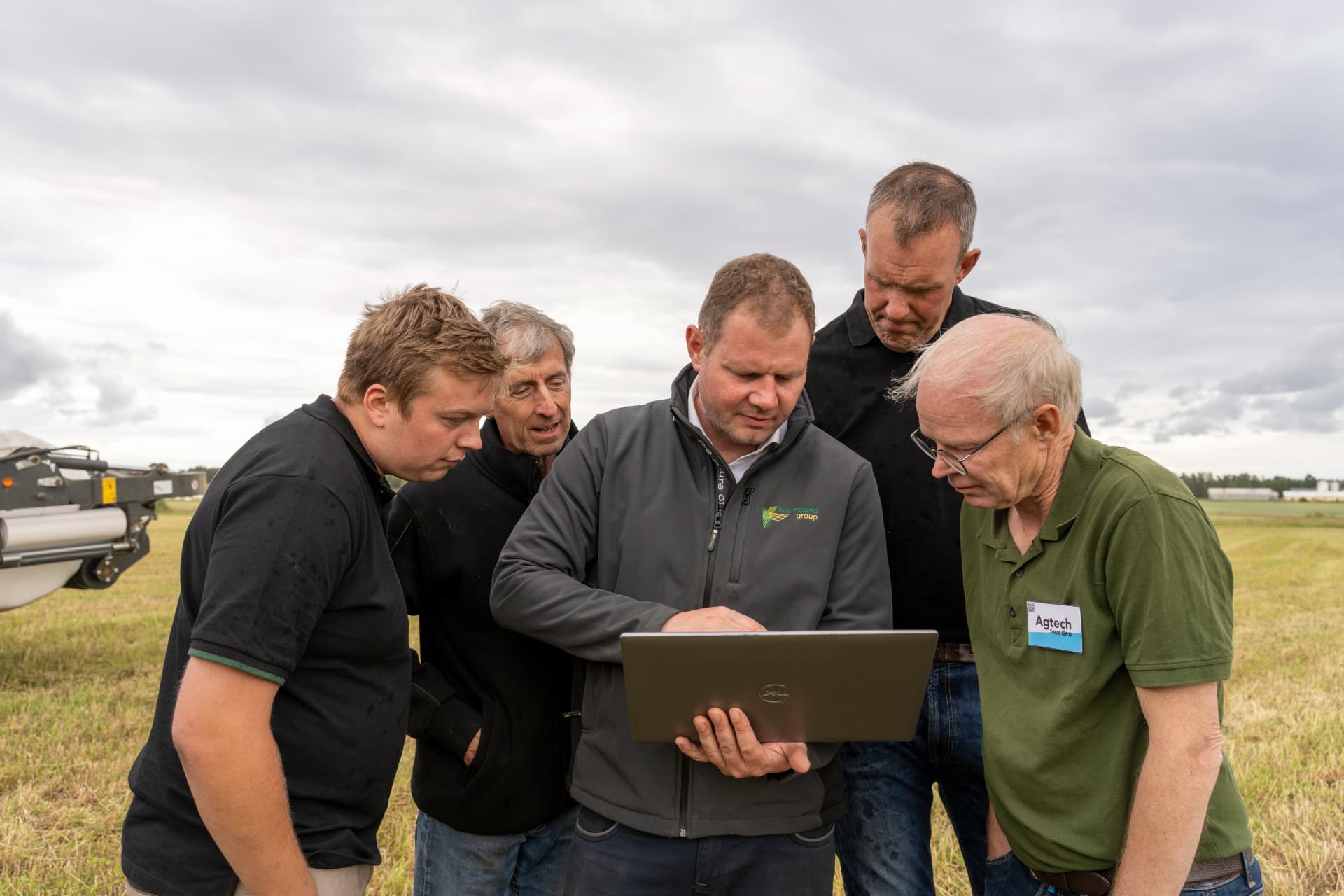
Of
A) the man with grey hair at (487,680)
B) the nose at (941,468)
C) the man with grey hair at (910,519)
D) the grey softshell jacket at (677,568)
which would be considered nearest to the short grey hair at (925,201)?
the man with grey hair at (910,519)

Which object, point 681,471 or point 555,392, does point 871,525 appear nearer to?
point 681,471

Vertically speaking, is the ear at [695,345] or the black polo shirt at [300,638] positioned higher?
the ear at [695,345]

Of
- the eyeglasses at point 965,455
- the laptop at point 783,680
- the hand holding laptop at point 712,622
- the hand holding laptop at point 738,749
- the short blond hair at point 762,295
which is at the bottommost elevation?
the hand holding laptop at point 738,749

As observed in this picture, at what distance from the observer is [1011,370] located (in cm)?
244

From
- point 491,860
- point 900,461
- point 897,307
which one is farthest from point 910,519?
point 491,860

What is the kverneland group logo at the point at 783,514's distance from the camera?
282 centimetres

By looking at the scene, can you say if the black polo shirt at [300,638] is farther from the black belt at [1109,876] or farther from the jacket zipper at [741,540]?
the black belt at [1109,876]

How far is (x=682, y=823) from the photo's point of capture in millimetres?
2660

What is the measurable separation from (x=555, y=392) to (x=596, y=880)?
5.22 feet

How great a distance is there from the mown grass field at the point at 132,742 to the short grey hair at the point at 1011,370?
133 inches

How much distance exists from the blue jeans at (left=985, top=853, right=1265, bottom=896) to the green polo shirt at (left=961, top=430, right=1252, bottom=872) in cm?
7

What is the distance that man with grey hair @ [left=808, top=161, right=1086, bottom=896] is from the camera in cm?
334

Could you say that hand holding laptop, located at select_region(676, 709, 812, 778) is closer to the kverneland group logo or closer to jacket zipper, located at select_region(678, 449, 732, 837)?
jacket zipper, located at select_region(678, 449, 732, 837)

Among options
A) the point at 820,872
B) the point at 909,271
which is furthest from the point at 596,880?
the point at 909,271
